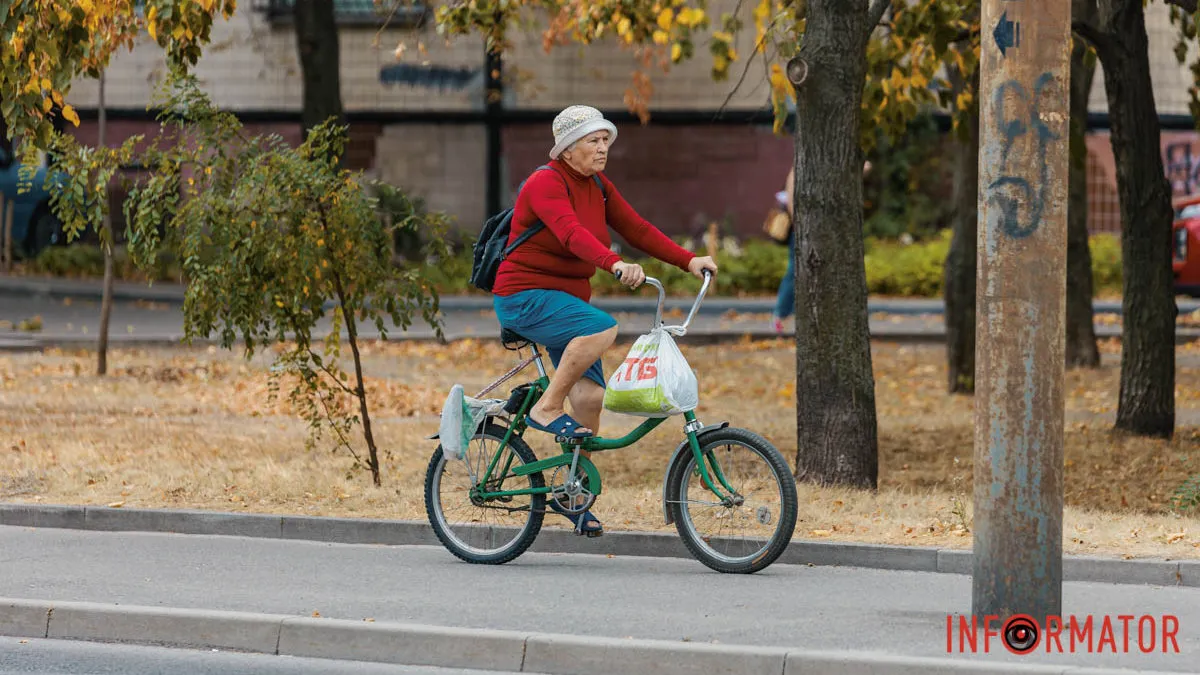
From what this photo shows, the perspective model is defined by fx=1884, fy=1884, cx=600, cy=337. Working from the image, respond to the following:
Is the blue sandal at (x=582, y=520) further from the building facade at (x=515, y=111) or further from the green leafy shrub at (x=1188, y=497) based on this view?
the building facade at (x=515, y=111)

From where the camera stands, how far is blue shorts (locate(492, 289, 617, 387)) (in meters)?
8.17

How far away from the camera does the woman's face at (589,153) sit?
823 cm

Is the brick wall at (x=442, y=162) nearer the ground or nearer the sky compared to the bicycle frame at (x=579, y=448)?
nearer the sky

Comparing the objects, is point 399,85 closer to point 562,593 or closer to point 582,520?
point 582,520

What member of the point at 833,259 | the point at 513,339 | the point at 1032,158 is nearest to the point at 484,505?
the point at 513,339

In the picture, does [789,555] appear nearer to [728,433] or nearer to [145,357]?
[728,433]

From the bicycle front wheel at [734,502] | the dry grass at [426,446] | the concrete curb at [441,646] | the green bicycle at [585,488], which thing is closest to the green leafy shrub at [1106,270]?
the dry grass at [426,446]

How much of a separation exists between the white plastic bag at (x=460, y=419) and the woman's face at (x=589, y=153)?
1152 millimetres

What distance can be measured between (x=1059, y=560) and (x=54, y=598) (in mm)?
3923

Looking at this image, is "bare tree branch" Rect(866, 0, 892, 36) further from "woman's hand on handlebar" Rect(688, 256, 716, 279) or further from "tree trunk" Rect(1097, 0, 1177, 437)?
"woman's hand on handlebar" Rect(688, 256, 716, 279)

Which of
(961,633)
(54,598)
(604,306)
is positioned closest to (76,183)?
(54,598)

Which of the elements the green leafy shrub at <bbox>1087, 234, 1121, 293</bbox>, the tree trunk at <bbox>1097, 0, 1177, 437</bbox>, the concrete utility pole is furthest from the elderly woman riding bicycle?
the green leafy shrub at <bbox>1087, 234, 1121, 293</bbox>

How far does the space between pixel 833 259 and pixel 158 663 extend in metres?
4.75

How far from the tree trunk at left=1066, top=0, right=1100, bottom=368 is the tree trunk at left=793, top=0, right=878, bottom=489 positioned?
499cm
